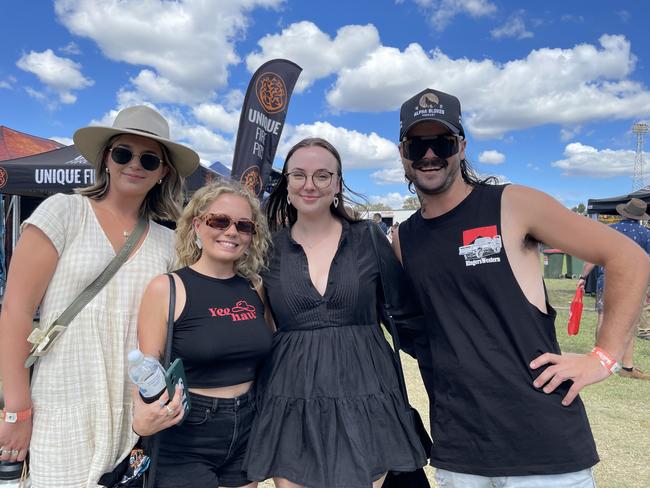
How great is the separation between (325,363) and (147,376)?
2.33 ft

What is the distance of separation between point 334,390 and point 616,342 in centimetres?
115

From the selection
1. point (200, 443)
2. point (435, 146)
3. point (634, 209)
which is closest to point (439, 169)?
point (435, 146)

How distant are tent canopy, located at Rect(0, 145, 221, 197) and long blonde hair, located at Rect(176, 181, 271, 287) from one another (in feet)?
17.2

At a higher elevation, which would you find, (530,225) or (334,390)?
(530,225)

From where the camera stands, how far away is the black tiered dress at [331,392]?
192 cm

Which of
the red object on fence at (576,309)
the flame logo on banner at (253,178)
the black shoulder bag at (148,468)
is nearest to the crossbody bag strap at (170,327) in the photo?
the black shoulder bag at (148,468)

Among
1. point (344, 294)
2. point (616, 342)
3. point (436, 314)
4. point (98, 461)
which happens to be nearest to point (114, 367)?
point (98, 461)

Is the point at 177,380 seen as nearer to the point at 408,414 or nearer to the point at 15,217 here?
the point at 408,414

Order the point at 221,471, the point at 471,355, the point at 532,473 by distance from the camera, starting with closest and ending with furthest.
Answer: the point at 532,473 → the point at 471,355 → the point at 221,471

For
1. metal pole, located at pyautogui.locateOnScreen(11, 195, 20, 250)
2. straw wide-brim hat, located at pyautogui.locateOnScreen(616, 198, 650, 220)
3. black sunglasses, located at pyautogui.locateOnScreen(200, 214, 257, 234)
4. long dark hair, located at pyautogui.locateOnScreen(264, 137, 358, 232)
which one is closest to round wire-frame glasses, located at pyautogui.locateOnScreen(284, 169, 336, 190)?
long dark hair, located at pyautogui.locateOnScreen(264, 137, 358, 232)

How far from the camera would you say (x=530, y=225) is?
77.7 inches

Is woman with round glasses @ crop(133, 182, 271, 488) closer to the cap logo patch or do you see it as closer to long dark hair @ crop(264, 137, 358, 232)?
long dark hair @ crop(264, 137, 358, 232)

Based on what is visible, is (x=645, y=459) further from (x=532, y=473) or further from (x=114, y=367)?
(x=114, y=367)

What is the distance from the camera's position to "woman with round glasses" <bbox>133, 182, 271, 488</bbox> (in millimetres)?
2012
